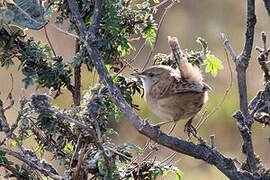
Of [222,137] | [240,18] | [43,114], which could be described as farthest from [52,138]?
[240,18]

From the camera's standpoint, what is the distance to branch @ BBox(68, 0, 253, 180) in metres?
2.41

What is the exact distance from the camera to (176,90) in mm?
3133

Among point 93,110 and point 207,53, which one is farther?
point 207,53

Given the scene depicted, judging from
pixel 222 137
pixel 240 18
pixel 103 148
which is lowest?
pixel 103 148

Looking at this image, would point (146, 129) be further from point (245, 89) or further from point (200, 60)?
point (200, 60)

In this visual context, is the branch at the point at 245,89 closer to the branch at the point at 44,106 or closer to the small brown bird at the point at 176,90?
the small brown bird at the point at 176,90

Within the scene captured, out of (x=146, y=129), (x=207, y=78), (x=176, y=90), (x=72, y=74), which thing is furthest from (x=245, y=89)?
(x=207, y=78)

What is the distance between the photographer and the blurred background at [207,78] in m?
6.46

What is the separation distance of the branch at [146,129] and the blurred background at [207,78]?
9.51ft

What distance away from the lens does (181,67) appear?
3033 mm

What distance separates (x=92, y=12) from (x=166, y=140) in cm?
88

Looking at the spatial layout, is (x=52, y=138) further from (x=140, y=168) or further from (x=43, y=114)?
(x=140, y=168)

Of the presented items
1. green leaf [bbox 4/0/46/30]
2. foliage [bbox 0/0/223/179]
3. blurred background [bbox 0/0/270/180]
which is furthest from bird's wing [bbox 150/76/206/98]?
blurred background [bbox 0/0/270/180]

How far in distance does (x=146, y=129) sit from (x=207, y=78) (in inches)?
186
